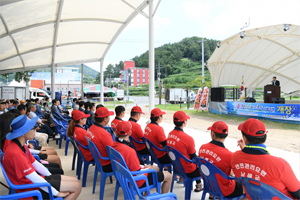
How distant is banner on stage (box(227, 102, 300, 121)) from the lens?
33.9ft

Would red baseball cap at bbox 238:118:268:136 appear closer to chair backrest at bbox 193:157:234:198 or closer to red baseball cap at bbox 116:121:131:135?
chair backrest at bbox 193:157:234:198

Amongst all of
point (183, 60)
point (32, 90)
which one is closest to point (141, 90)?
point (183, 60)

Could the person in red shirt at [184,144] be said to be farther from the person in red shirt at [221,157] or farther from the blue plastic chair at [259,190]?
the blue plastic chair at [259,190]

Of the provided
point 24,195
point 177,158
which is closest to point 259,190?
point 177,158

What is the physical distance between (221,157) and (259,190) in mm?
623

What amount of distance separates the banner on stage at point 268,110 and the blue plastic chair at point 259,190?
33.6ft

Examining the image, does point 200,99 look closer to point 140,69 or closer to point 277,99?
point 277,99

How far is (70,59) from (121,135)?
12905 mm

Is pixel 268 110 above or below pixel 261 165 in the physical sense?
below

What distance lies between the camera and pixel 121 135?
256 cm

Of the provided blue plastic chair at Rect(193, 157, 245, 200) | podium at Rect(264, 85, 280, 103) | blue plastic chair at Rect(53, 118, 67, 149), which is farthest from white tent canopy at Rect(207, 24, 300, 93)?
blue plastic chair at Rect(193, 157, 245, 200)

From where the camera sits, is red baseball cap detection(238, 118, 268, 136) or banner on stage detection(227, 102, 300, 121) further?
banner on stage detection(227, 102, 300, 121)

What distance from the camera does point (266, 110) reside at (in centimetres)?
1144

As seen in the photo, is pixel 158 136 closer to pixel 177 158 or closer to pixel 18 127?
pixel 177 158
